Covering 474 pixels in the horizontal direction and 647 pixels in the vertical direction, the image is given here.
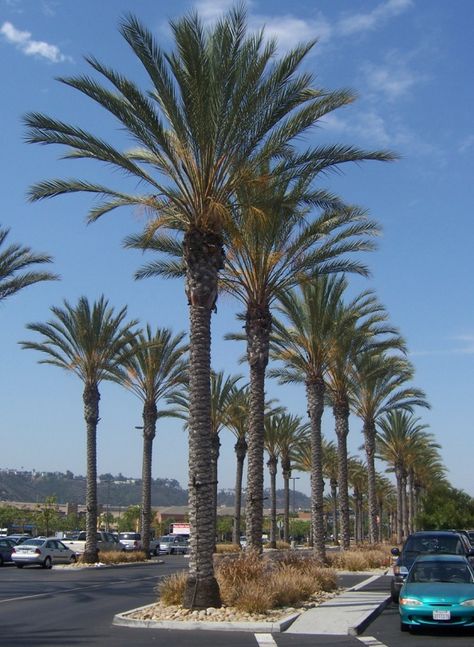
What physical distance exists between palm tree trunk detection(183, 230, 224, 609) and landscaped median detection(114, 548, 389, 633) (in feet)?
1.94

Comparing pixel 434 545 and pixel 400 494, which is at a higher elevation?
pixel 400 494

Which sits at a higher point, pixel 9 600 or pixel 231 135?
pixel 231 135

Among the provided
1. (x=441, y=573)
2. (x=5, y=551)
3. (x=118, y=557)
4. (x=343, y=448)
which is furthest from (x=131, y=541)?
(x=441, y=573)

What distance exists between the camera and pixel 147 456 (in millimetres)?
47625

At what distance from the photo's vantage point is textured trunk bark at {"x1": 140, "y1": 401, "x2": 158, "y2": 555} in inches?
1817

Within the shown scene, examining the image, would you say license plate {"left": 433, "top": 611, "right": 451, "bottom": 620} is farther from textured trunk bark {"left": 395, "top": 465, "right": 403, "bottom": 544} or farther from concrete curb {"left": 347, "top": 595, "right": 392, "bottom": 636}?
textured trunk bark {"left": 395, "top": 465, "right": 403, "bottom": 544}

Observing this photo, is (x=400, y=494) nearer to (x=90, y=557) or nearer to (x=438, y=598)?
(x=90, y=557)

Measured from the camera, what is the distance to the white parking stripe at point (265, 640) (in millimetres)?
13712

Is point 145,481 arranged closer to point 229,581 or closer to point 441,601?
point 229,581

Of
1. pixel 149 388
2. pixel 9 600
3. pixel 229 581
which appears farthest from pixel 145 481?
pixel 229 581

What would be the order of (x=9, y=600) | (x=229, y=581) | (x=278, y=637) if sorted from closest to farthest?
(x=278, y=637) < (x=229, y=581) < (x=9, y=600)

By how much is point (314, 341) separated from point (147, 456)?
60.3 ft

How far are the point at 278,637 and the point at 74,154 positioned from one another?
12.0m

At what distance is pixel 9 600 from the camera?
22000 millimetres
